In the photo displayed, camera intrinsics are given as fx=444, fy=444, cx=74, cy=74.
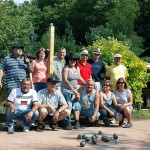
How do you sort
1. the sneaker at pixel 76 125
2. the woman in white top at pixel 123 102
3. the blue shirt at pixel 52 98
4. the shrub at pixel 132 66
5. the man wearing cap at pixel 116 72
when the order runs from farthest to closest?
the shrub at pixel 132 66
the man wearing cap at pixel 116 72
the woman in white top at pixel 123 102
the sneaker at pixel 76 125
the blue shirt at pixel 52 98

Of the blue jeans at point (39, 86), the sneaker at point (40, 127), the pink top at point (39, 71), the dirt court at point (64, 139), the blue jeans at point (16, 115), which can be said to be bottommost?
the dirt court at point (64, 139)

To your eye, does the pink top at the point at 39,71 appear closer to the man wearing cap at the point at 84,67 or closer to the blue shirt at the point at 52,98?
the blue shirt at the point at 52,98

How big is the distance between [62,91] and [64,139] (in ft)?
6.20

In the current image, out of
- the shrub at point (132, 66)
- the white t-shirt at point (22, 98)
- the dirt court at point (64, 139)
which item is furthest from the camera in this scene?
the shrub at point (132, 66)

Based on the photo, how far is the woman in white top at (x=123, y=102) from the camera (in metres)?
10.5

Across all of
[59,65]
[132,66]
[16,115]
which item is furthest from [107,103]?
[132,66]

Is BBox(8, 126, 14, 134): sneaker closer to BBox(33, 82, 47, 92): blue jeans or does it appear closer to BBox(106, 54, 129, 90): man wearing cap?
BBox(33, 82, 47, 92): blue jeans

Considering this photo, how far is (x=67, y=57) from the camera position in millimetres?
10414

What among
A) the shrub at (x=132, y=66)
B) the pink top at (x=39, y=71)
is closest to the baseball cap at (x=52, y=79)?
the pink top at (x=39, y=71)

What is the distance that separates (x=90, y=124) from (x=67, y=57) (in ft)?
5.64

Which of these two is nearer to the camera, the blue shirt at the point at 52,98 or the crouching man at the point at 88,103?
the blue shirt at the point at 52,98

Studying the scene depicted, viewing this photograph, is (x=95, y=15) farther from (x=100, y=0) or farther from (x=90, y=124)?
(x=90, y=124)

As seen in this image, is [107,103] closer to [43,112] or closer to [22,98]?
[43,112]

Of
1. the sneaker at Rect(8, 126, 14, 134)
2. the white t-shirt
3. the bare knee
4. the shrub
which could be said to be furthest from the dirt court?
the shrub
